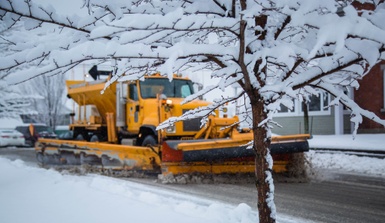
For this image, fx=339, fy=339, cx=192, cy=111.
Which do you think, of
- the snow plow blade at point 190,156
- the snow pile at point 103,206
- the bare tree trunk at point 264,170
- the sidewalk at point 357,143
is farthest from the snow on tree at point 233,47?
the sidewalk at point 357,143

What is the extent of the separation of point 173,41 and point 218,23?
0.59 metres

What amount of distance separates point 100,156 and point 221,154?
3609 mm

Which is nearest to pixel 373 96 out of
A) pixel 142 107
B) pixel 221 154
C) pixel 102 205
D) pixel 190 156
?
pixel 221 154

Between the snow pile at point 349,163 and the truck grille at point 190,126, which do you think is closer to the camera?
the truck grille at point 190,126

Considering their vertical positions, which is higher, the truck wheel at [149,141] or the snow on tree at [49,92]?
the snow on tree at [49,92]

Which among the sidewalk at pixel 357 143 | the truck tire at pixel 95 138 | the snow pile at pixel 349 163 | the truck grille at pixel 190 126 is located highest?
the truck grille at pixel 190 126

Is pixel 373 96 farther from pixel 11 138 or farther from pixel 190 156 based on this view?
pixel 11 138

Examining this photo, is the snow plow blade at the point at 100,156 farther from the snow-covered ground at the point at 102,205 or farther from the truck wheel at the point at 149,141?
the snow-covered ground at the point at 102,205

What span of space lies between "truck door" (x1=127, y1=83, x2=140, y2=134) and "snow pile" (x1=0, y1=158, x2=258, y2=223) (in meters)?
→ 2.74

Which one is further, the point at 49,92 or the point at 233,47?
the point at 49,92

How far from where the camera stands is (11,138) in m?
21.8

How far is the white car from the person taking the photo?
70.9 feet

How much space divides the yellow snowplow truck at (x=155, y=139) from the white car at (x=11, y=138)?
1213cm

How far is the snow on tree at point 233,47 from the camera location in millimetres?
1886
